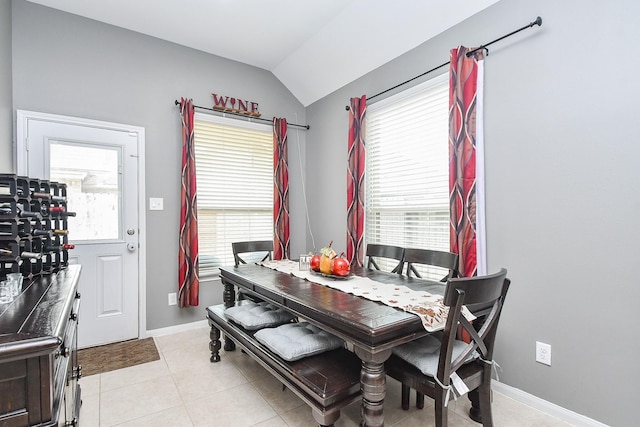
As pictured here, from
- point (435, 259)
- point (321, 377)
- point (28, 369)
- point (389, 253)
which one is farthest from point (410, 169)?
point (28, 369)

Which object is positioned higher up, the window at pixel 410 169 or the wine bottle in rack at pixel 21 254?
the window at pixel 410 169

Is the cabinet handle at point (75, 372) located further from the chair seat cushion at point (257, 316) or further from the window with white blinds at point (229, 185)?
the window with white blinds at point (229, 185)

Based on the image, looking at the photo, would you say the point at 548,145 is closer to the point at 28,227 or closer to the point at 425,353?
the point at 425,353

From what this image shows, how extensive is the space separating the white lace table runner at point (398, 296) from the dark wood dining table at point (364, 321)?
0.16 feet

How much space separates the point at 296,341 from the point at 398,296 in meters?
0.65

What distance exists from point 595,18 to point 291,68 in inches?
113

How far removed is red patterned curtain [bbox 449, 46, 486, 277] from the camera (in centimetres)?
232

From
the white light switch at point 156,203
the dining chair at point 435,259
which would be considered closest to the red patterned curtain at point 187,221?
the white light switch at point 156,203

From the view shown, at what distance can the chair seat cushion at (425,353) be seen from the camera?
1498mm

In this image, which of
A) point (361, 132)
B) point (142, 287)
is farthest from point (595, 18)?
point (142, 287)

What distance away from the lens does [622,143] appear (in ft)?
5.63

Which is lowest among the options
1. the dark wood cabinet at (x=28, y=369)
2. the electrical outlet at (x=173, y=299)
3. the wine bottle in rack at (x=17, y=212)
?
the electrical outlet at (x=173, y=299)

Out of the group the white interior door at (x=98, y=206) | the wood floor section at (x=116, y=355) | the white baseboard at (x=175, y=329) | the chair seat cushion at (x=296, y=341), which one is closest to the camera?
the chair seat cushion at (x=296, y=341)

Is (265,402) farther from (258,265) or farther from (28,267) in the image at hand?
(28,267)
